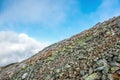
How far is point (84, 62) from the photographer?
18.1m

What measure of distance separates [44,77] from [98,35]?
6380 mm

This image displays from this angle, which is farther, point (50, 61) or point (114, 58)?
point (50, 61)

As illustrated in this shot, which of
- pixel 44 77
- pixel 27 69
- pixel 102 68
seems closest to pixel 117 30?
pixel 102 68

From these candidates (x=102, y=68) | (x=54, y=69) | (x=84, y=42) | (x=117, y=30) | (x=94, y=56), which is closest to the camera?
(x=102, y=68)

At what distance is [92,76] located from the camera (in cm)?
1589

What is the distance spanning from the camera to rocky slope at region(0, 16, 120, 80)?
16234 mm

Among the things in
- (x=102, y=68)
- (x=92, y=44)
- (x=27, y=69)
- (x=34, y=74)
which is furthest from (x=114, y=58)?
(x=27, y=69)

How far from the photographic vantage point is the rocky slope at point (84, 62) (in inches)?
639

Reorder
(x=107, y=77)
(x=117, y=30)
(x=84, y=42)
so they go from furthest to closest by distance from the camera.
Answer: (x=84, y=42) < (x=117, y=30) < (x=107, y=77)

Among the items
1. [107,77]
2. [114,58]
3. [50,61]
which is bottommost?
[107,77]

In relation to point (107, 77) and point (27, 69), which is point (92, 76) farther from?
point (27, 69)

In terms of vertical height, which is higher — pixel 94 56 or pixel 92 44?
pixel 92 44

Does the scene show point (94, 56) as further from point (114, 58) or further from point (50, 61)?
point (50, 61)

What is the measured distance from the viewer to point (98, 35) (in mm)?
22172
